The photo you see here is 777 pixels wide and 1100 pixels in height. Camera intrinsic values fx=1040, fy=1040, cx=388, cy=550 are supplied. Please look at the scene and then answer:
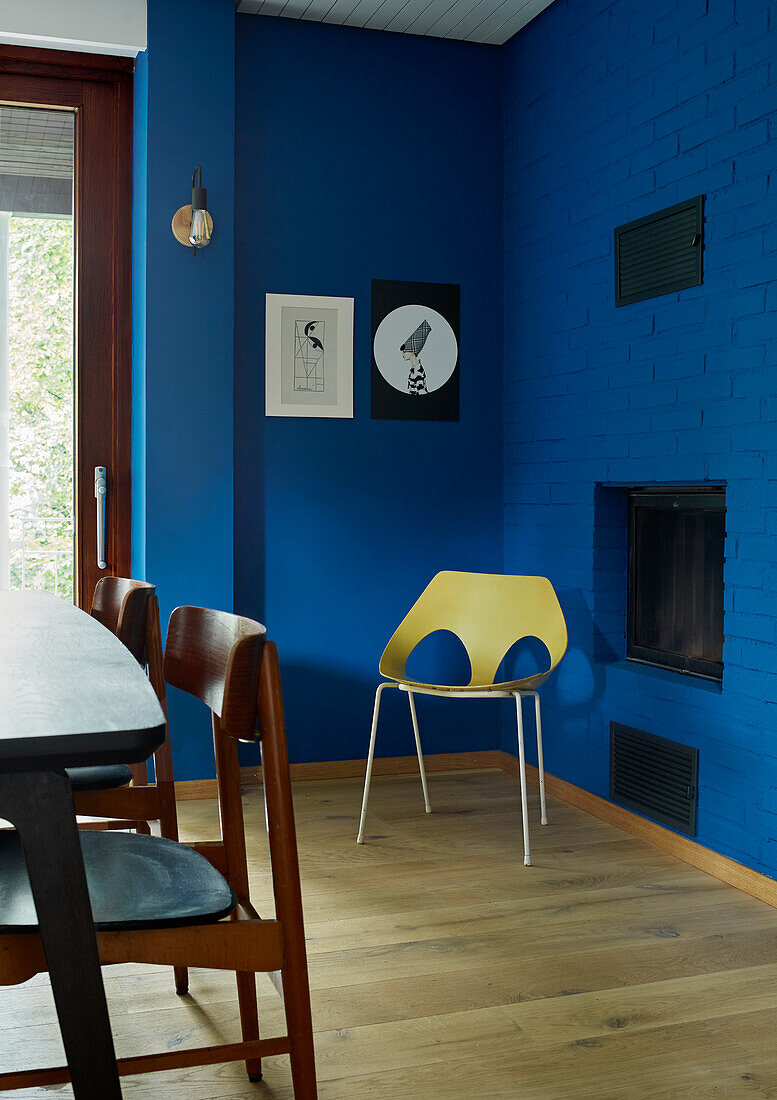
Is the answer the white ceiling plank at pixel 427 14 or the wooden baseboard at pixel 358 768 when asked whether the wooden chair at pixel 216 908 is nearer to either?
the wooden baseboard at pixel 358 768

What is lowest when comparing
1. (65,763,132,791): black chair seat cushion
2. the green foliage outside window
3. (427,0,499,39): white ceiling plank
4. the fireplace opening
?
(65,763,132,791): black chair seat cushion

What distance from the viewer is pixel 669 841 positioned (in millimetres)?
3086

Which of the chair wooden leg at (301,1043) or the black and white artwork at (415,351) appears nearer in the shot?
the chair wooden leg at (301,1043)

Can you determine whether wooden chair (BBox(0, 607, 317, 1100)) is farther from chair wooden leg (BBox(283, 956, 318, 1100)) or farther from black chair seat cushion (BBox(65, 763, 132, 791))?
black chair seat cushion (BBox(65, 763, 132, 791))

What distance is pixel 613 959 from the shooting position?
2330 millimetres

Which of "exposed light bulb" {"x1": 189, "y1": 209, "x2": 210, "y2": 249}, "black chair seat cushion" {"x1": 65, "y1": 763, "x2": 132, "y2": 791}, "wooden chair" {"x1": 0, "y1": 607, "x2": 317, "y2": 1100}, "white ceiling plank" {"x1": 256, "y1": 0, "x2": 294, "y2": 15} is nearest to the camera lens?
"wooden chair" {"x1": 0, "y1": 607, "x2": 317, "y2": 1100}

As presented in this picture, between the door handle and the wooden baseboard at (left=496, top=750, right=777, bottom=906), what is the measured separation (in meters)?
1.81

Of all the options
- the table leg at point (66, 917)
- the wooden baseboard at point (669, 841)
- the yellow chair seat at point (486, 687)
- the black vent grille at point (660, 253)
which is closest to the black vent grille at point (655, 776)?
the wooden baseboard at point (669, 841)

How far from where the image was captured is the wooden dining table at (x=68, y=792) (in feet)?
2.89

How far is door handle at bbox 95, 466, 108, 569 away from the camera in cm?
389

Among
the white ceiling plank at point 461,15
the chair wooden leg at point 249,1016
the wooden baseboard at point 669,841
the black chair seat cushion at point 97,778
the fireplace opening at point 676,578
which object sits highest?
the white ceiling plank at point 461,15

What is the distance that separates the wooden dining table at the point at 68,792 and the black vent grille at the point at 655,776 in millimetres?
2195

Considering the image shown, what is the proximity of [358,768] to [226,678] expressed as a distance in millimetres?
2809

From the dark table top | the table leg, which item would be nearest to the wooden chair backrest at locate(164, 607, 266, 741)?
the dark table top
